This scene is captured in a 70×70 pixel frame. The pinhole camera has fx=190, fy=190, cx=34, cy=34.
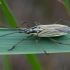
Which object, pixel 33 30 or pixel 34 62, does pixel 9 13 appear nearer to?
pixel 33 30

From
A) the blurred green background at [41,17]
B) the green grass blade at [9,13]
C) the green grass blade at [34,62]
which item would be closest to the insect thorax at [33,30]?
the green grass blade at [9,13]

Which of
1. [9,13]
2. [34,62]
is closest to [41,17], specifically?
[9,13]

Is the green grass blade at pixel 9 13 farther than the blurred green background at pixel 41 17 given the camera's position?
No

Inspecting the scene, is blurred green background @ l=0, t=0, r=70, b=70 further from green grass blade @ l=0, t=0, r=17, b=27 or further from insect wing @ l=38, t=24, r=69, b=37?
green grass blade @ l=0, t=0, r=17, b=27

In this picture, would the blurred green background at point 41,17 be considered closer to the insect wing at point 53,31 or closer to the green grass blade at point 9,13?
the insect wing at point 53,31

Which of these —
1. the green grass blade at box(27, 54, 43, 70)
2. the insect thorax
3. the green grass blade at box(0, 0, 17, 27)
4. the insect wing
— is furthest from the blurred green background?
the green grass blade at box(27, 54, 43, 70)

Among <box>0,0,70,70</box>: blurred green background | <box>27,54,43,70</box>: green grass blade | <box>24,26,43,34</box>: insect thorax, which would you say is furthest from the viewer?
<box>0,0,70,70</box>: blurred green background

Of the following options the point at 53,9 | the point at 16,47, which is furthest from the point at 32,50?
the point at 53,9

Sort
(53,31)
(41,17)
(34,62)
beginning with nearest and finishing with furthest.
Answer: (34,62) < (53,31) < (41,17)
